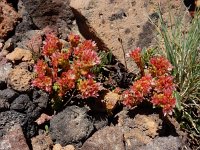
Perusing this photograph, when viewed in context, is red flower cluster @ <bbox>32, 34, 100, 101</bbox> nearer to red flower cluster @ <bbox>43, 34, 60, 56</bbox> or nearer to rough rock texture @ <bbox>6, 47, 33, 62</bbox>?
red flower cluster @ <bbox>43, 34, 60, 56</bbox>

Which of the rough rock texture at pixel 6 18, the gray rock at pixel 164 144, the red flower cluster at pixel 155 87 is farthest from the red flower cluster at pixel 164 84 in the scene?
the rough rock texture at pixel 6 18

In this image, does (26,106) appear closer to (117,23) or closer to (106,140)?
(106,140)

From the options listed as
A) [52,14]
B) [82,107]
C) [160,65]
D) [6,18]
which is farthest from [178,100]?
[6,18]

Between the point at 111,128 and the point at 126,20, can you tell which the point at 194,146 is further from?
the point at 126,20

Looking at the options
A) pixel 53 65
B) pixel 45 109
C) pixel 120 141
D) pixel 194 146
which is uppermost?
pixel 53 65

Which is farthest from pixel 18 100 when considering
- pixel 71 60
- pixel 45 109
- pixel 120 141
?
pixel 120 141

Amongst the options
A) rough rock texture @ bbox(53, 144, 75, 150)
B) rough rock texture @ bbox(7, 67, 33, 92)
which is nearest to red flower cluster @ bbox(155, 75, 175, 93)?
rough rock texture @ bbox(53, 144, 75, 150)
